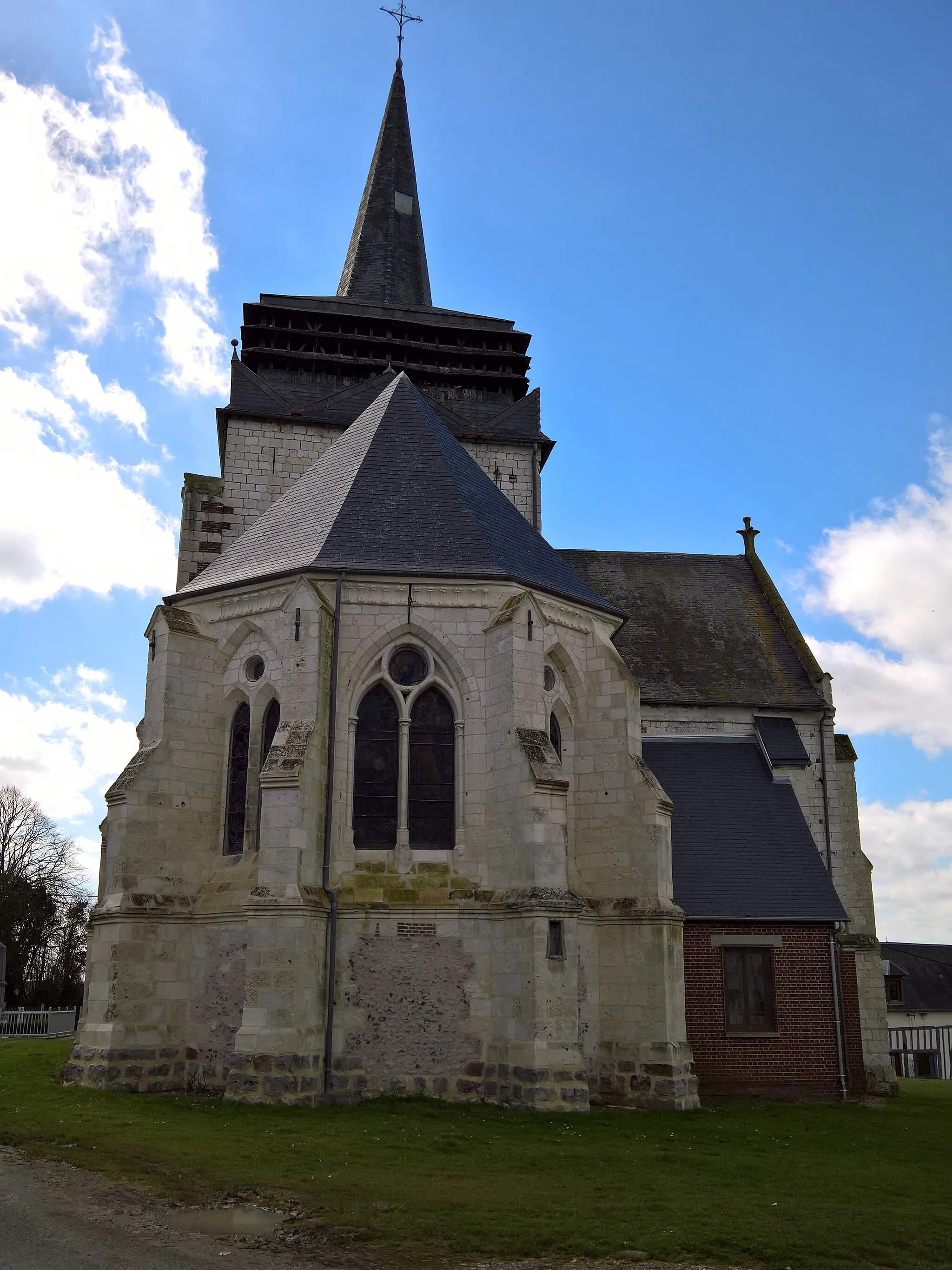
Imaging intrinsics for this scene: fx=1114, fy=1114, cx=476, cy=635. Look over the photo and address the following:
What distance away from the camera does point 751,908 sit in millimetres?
20672

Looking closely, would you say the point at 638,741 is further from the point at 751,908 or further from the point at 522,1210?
the point at 522,1210

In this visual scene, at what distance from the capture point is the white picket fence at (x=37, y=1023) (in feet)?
Result: 108

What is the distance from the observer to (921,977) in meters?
52.4

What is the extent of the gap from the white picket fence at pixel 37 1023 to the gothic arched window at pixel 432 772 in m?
21.3

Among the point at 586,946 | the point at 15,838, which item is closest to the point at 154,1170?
the point at 586,946

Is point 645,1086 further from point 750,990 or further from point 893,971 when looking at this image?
point 893,971

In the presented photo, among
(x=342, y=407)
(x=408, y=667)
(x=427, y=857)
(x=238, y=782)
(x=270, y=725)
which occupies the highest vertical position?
(x=342, y=407)

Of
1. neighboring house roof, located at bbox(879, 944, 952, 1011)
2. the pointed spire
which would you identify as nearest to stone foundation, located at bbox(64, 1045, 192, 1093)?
the pointed spire

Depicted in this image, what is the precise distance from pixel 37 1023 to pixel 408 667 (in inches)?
908

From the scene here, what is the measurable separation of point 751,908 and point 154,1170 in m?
12.9

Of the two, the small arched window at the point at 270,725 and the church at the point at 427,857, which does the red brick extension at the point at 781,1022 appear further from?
the small arched window at the point at 270,725

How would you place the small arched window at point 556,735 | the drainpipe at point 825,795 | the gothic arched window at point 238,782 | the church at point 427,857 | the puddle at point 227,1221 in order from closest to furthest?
the puddle at point 227,1221 < the church at point 427,857 < the gothic arched window at point 238,782 < the small arched window at point 556,735 < the drainpipe at point 825,795

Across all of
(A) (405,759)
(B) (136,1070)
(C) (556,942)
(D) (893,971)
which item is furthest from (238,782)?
(D) (893,971)

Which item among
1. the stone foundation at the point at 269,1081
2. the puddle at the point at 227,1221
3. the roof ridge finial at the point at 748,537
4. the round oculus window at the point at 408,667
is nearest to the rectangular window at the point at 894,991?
the roof ridge finial at the point at 748,537
